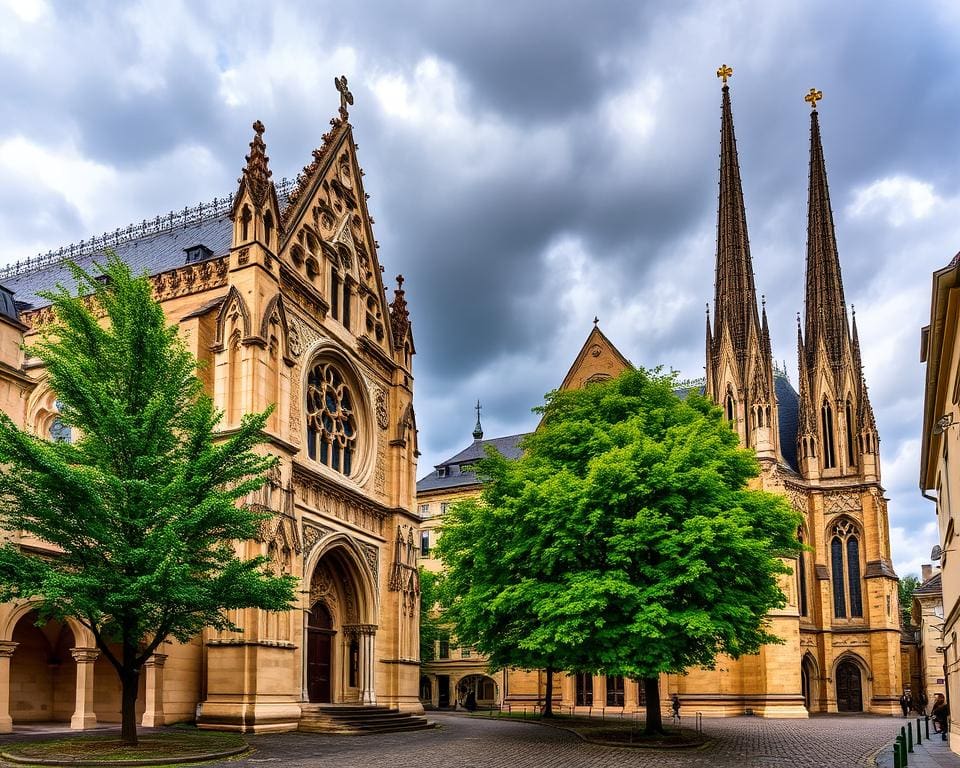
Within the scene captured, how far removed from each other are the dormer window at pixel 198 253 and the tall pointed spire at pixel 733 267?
37.8 m

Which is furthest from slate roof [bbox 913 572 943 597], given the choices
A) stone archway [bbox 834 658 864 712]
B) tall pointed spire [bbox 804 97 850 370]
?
tall pointed spire [bbox 804 97 850 370]

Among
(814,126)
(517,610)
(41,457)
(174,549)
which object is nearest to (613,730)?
(517,610)

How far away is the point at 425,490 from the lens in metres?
71.2

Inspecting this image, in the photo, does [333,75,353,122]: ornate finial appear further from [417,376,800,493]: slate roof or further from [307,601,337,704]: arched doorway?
[417,376,800,493]: slate roof

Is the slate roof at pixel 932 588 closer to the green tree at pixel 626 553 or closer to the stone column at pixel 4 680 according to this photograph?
the green tree at pixel 626 553

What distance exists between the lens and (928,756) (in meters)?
23.6

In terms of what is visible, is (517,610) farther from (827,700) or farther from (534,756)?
(827,700)

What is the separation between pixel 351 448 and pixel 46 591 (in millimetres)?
19631

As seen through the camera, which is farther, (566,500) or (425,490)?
(425,490)

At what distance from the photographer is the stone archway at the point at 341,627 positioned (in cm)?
3381

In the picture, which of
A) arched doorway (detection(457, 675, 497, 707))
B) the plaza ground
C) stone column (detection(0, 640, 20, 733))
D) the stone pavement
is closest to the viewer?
the plaza ground

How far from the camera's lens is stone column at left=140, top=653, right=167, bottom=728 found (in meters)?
26.2

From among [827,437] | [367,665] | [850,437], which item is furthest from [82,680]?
[850,437]

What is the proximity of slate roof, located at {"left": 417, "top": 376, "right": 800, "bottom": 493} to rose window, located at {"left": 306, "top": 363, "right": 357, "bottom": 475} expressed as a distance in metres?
31.7
